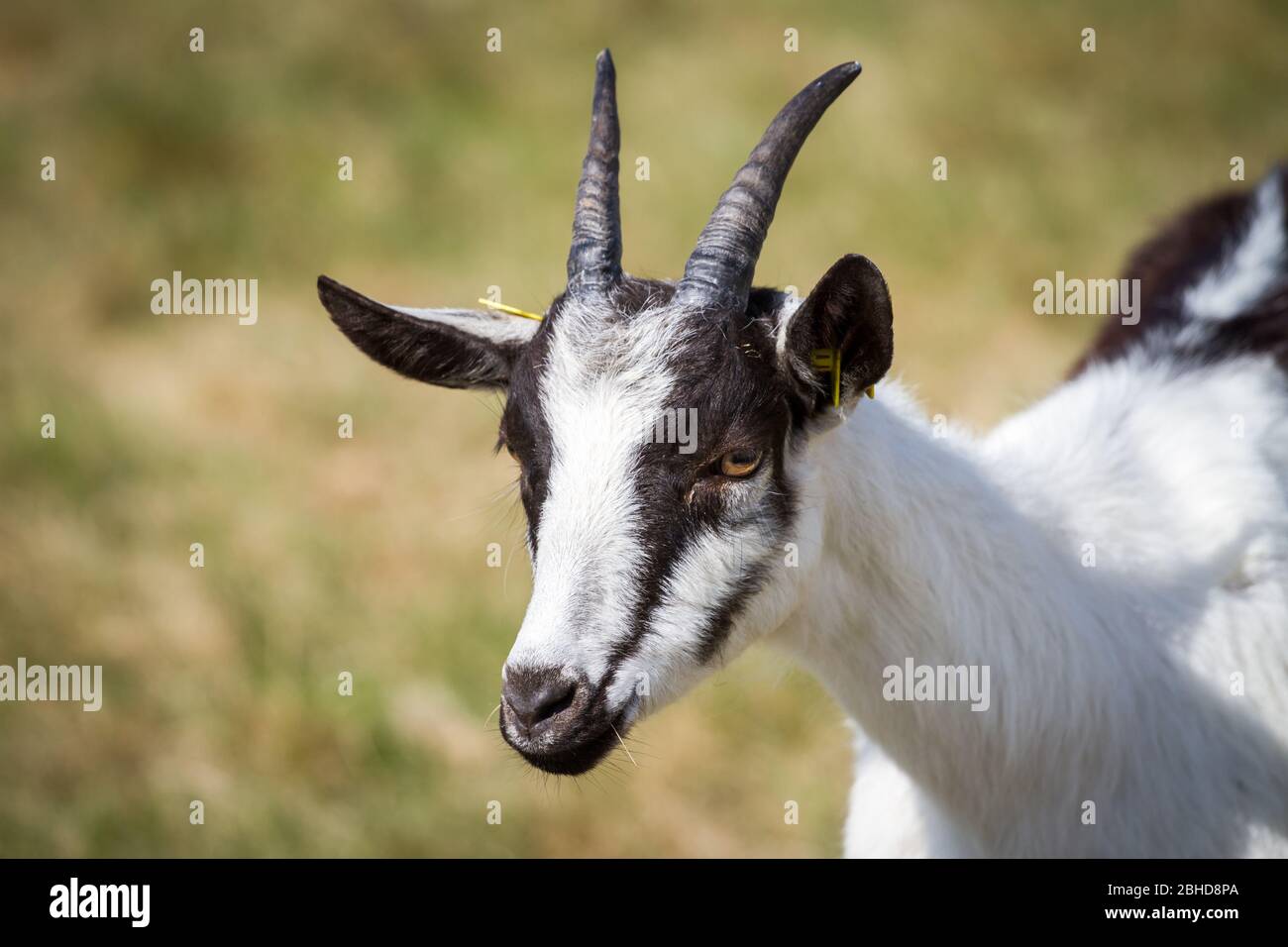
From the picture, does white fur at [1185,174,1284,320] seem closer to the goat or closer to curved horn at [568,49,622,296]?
the goat

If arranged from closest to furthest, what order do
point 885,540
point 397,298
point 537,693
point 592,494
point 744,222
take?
1. point 537,693
2. point 592,494
3. point 744,222
4. point 885,540
5. point 397,298

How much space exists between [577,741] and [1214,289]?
3.23m

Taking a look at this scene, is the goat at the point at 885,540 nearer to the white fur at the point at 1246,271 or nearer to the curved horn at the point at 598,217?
the curved horn at the point at 598,217

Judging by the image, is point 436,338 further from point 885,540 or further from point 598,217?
point 885,540

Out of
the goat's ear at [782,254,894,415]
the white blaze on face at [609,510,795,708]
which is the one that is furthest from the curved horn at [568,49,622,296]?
the white blaze on face at [609,510,795,708]

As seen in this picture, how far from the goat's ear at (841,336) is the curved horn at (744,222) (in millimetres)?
232

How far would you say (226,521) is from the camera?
7801mm

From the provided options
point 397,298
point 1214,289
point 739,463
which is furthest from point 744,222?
point 397,298

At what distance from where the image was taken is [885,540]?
3.13m

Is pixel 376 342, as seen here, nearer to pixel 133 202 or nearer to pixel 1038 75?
pixel 133 202

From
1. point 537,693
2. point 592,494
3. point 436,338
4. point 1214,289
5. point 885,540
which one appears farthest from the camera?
point 1214,289

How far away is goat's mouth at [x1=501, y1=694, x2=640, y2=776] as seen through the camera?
268cm
